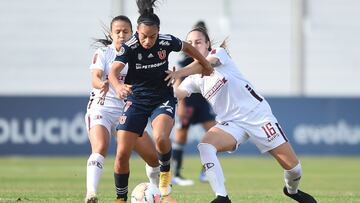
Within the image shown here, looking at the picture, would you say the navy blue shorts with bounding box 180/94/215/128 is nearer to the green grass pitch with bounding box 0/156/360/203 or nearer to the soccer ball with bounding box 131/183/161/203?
the green grass pitch with bounding box 0/156/360/203

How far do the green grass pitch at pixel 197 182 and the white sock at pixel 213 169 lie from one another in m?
1.57

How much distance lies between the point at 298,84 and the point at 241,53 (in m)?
2.29

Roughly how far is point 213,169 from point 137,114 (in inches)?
45.3

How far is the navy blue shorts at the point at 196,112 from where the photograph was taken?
17.4 m

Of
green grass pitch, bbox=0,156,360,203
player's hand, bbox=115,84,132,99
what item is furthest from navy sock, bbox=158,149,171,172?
player's hand, bbox=115,84,132,99

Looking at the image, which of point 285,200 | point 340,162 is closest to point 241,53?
point 340,162

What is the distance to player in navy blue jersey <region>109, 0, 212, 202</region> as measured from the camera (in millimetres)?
10195

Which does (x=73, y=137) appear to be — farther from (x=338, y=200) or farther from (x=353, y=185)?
(x=338, y=200)

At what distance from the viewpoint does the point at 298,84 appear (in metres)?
29.7

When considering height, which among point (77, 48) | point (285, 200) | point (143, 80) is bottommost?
point (77, 48)

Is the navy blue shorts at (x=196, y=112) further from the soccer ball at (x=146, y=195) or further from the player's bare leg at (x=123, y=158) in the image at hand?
the soccer ball at (x=146, y=195)

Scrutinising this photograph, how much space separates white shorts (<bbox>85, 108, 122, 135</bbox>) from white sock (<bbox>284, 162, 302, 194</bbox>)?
2.21 m

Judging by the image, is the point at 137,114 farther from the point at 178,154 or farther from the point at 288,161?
the point at 178,154

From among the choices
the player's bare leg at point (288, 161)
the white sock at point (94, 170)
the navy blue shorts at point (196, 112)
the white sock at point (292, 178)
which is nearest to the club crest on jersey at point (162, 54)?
the white sock at point (94, 170)
